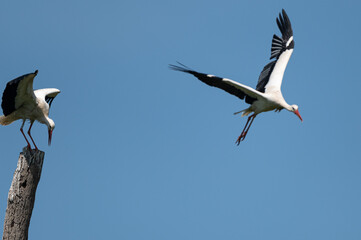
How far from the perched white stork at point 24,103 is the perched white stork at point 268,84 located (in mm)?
2397

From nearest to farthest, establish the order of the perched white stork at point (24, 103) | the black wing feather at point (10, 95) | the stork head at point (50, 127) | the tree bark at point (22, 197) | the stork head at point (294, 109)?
the tree bark at point (22, 197)
the black wing feather at point (10, 95)
the perched white stork at point (24, 103)
the stork head at point (50, 127)
the stork head at point (294, 109)

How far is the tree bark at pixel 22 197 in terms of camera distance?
676cm

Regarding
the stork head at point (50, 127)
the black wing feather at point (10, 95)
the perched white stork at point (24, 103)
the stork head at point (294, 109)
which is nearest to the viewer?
the black wing feather at point (10, 95)

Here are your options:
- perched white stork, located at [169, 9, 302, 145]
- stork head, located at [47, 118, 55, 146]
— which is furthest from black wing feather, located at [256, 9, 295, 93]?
stork head, located at [47, 118, 55, 146]

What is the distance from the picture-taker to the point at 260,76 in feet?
41.2

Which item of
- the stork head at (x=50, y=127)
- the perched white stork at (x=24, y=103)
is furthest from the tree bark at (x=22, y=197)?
the stork head at (x=50, y=127)

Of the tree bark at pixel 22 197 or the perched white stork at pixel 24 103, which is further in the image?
the perched white stork at pixel 24 103

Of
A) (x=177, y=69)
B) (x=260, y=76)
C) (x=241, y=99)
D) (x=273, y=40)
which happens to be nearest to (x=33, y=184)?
(x=177, y=69)

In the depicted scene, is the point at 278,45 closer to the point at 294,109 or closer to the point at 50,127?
the point at 294,109

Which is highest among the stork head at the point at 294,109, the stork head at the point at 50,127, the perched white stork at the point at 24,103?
the stork head at the point at 294,109

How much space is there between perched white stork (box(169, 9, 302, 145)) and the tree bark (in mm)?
3571

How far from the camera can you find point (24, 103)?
368 inches

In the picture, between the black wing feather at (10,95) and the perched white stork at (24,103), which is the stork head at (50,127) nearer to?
the perched white stork at (24,103)

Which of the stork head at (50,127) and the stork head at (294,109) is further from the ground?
the stork head at (294,109)
